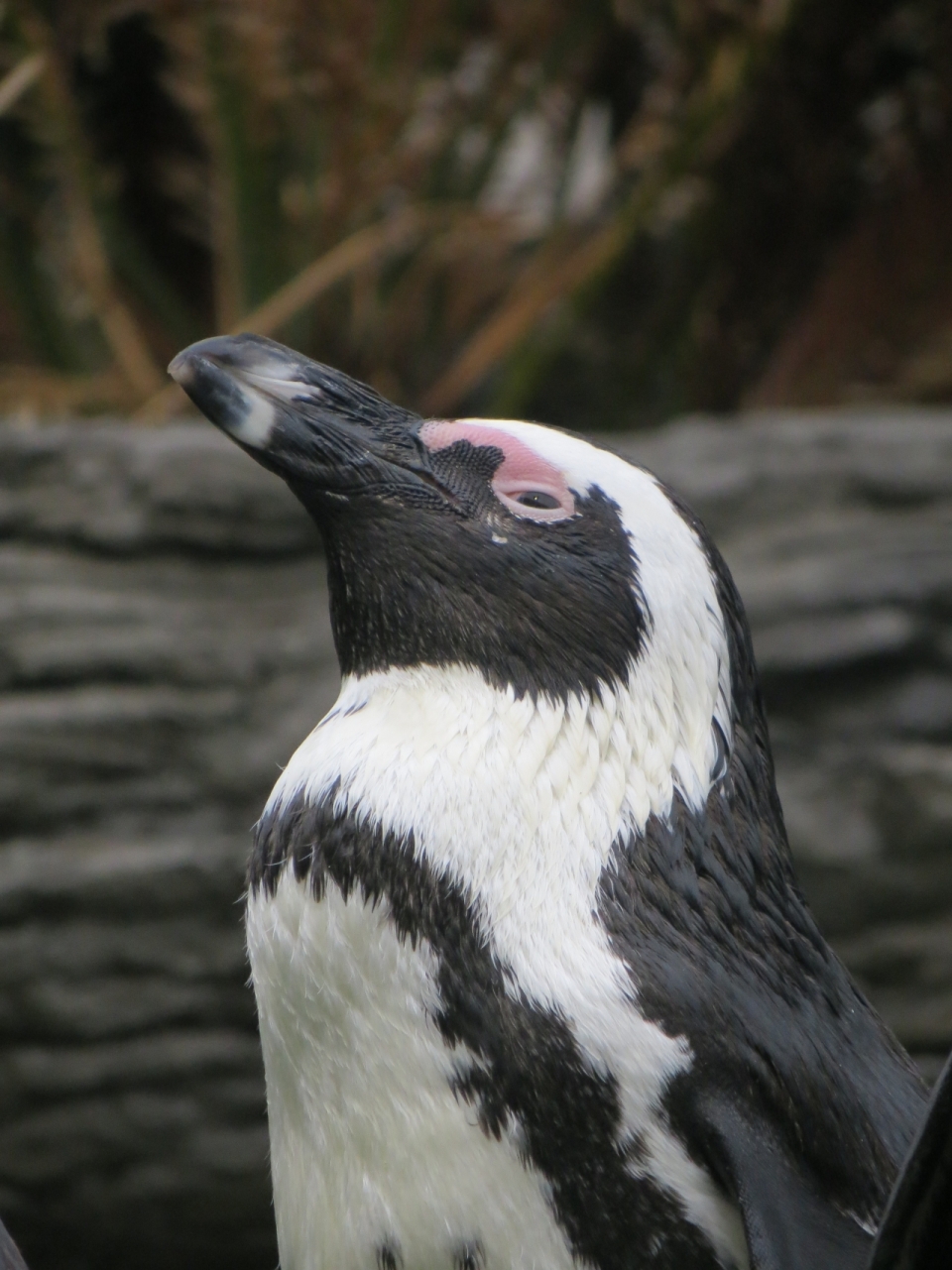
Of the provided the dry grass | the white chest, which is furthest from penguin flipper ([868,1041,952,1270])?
the dry grass

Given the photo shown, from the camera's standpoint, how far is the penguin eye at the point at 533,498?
1.01m

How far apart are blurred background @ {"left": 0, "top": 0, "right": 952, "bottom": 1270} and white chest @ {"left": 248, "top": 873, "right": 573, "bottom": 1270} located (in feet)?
4.24

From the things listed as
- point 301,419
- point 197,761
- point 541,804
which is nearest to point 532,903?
point 541,804

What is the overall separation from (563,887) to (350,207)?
1.86 meters

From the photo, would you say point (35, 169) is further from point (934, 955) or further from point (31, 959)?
point (934, 955)

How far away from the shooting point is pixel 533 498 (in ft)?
3.34

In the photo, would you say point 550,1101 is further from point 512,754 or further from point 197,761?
point 197,761

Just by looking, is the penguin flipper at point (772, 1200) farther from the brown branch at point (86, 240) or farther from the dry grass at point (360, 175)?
the brown branch at point (86, 240)

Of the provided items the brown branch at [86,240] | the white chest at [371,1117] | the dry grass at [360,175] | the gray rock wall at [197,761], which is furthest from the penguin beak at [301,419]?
the brown branch at [86,240]

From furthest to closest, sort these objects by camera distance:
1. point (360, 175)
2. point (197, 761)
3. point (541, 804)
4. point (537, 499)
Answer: point (360, 175) < point (197, 761) < point (537, 499) < point (541, 804)

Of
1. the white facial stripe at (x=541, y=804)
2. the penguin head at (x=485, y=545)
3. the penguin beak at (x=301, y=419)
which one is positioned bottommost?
the white facial stripe at (x=541, y=804)

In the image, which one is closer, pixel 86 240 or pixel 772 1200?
pixel 772 1200

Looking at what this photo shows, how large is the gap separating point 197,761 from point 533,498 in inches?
53.3

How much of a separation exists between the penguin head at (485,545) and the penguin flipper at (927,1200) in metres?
0.34
